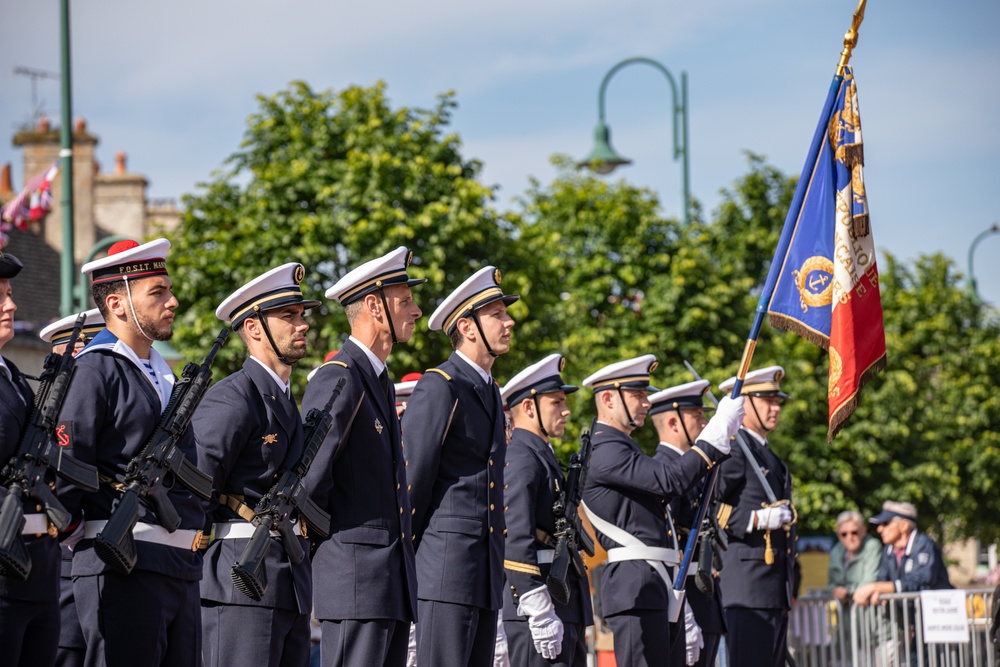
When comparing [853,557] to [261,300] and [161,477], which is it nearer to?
[261,300]

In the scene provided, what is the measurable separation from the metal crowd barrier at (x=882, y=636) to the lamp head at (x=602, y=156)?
438 inches

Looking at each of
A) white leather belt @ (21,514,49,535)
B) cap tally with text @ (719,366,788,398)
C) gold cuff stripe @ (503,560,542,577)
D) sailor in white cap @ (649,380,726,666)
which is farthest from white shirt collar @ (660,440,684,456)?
white leather belt @ (21,514,49,535)

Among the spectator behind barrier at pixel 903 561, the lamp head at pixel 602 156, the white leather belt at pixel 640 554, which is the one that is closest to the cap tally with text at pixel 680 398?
the white leather belt at pixel 640 554

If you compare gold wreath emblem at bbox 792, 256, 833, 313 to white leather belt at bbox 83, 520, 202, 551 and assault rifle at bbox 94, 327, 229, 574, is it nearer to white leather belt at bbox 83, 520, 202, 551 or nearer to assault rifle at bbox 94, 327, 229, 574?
assault rifle at bbox 94, 327, 229, 574

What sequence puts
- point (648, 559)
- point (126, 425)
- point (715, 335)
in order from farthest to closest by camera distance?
1. point (715, 335)
2. point (648, 559)
3. point (126, 425)

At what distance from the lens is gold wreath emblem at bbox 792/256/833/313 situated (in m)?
8.73

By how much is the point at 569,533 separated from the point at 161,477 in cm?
318

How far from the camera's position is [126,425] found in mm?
5289

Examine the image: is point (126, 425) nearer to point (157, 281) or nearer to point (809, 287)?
point (157, 281)

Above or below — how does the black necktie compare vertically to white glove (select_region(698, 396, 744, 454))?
above

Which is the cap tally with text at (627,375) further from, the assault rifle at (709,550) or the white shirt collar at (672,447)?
the white shirt collar at (672,447)

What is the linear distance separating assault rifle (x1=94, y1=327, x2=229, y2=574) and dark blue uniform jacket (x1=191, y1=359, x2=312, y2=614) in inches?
14.1

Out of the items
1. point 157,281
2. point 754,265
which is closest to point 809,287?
point 157,281

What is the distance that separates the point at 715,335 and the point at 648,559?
13.7 meters
